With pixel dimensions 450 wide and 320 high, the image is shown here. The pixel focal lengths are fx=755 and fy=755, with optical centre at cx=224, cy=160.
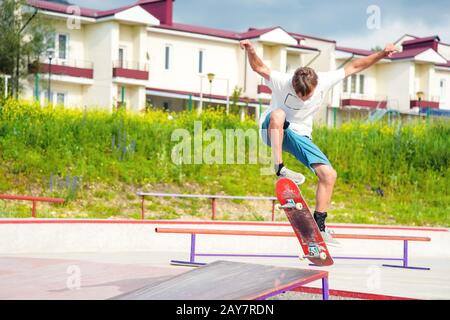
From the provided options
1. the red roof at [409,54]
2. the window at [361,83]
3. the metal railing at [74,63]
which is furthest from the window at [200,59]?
the red roof at [409,54]

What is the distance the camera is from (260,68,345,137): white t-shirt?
7.57 meters

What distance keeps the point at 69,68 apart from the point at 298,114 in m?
27.2

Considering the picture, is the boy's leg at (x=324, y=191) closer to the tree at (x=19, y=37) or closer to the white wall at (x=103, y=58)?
the tree at (x=19, y=37)

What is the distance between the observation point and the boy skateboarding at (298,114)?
745 cm

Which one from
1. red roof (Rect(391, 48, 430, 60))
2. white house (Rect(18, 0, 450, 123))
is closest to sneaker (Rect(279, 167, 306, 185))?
white house (Rect(18, 0, 450, 123))

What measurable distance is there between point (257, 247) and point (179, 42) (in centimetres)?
2526

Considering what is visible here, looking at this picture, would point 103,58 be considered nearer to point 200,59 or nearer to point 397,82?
point 200,59

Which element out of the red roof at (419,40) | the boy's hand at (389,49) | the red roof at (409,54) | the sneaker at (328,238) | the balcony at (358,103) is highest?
the red roof at (419,40)

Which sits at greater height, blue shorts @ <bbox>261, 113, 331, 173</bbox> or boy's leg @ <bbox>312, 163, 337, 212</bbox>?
blue shorts @ <bbox>261, 113, 331, 173</bbox>

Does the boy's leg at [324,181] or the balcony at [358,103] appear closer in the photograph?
the boy's leg at [324,181]

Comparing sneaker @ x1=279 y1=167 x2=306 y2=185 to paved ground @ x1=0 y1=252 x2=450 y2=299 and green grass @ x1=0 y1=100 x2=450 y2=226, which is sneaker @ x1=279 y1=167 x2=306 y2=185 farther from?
green grass @ x1=0 y1=100 x2=450 y2=226

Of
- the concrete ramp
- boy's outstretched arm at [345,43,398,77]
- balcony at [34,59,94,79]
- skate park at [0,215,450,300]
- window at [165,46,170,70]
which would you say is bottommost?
skate park at [0,215,450,300]

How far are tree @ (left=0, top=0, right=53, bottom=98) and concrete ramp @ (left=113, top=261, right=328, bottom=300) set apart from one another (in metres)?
23.6

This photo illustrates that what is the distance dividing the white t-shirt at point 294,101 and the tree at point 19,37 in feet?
74.1
